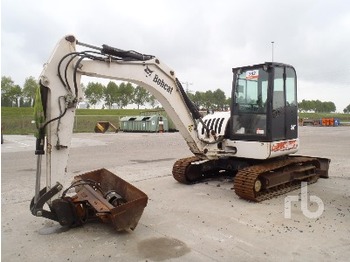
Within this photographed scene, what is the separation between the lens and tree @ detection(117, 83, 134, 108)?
7882 cm

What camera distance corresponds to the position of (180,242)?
467 cm

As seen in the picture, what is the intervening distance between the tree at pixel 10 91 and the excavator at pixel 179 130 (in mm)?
68791

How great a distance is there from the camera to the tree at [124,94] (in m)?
78.8

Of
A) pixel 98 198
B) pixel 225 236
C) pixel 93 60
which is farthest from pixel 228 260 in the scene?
pixel 93 60

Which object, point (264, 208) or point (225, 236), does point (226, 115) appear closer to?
point (264, 208)

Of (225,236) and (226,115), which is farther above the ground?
(226,115)

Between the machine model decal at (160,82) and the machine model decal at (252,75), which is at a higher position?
the machine model decal at (252,75)

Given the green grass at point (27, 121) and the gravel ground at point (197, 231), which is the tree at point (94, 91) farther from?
the gravel ground at point (197, 231)

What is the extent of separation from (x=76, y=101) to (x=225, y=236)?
294 cm

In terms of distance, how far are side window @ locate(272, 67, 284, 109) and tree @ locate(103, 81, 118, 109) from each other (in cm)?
7419

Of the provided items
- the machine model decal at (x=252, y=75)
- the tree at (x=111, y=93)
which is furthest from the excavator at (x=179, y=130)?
the tree at (x=111, y=93)

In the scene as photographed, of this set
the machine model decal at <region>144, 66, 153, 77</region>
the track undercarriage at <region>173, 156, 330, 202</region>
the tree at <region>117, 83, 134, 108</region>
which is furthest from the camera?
the tree at <region>117, 83, 134, 108</region>

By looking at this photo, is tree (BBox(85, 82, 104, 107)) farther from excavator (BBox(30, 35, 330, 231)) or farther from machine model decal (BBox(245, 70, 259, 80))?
machine model decal (BBox(245, 70, 259, 80))

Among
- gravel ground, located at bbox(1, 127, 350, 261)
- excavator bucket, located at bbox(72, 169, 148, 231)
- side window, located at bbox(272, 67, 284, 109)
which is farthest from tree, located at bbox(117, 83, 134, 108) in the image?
excavator bucket, located at bbox(72, 169, 148, 231)
